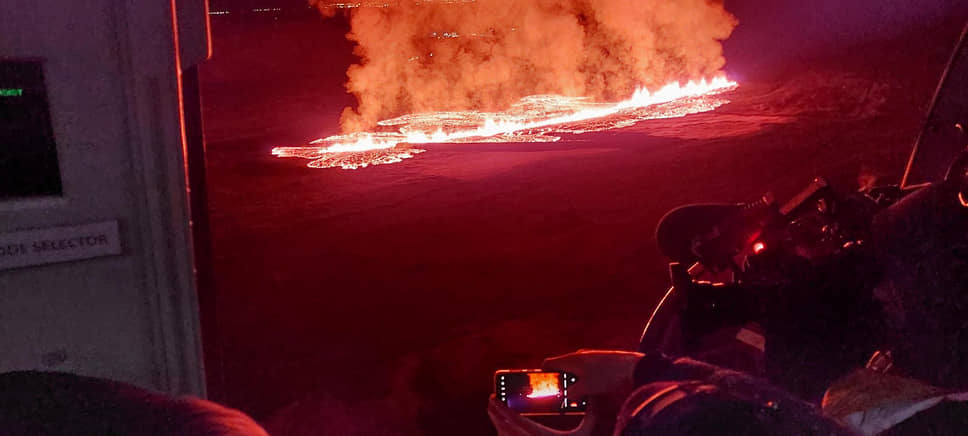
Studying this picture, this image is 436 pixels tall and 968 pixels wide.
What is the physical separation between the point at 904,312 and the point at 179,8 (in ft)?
6.68

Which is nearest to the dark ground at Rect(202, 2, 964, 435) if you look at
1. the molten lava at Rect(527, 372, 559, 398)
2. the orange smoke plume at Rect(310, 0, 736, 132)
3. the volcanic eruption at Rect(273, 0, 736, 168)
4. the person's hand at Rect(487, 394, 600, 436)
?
the person's hand at Rect(487, 394, 600, 436)

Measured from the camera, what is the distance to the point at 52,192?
2.05 metres

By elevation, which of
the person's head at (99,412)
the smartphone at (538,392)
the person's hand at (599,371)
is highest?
the person's head at (99,412)

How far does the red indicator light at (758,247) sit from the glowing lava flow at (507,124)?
11.7 m

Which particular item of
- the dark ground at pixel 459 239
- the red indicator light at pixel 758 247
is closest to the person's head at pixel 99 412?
the dark ground at pixel 459 239

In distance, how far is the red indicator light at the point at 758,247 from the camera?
261cm

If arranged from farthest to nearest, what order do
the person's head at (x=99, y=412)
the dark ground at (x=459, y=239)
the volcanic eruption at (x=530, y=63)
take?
the volcanic eruption at (x=530, y=63), the dark ground at (x=459, y=239), the person's head at (x=99, y=412)

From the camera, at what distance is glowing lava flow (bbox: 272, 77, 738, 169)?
15531mm

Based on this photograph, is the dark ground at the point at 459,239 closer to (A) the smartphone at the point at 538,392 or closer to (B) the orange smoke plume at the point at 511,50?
(A) the smartphone at the point at 538,392

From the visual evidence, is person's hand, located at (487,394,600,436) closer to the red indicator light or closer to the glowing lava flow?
the red indicator light

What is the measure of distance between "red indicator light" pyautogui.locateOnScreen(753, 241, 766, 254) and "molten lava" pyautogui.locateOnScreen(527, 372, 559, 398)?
0.78 metres

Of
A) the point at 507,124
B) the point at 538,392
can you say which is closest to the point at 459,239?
the point at 538,392

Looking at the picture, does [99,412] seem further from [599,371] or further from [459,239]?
[459,239]

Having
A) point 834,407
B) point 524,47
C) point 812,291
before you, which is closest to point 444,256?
point 812,291
